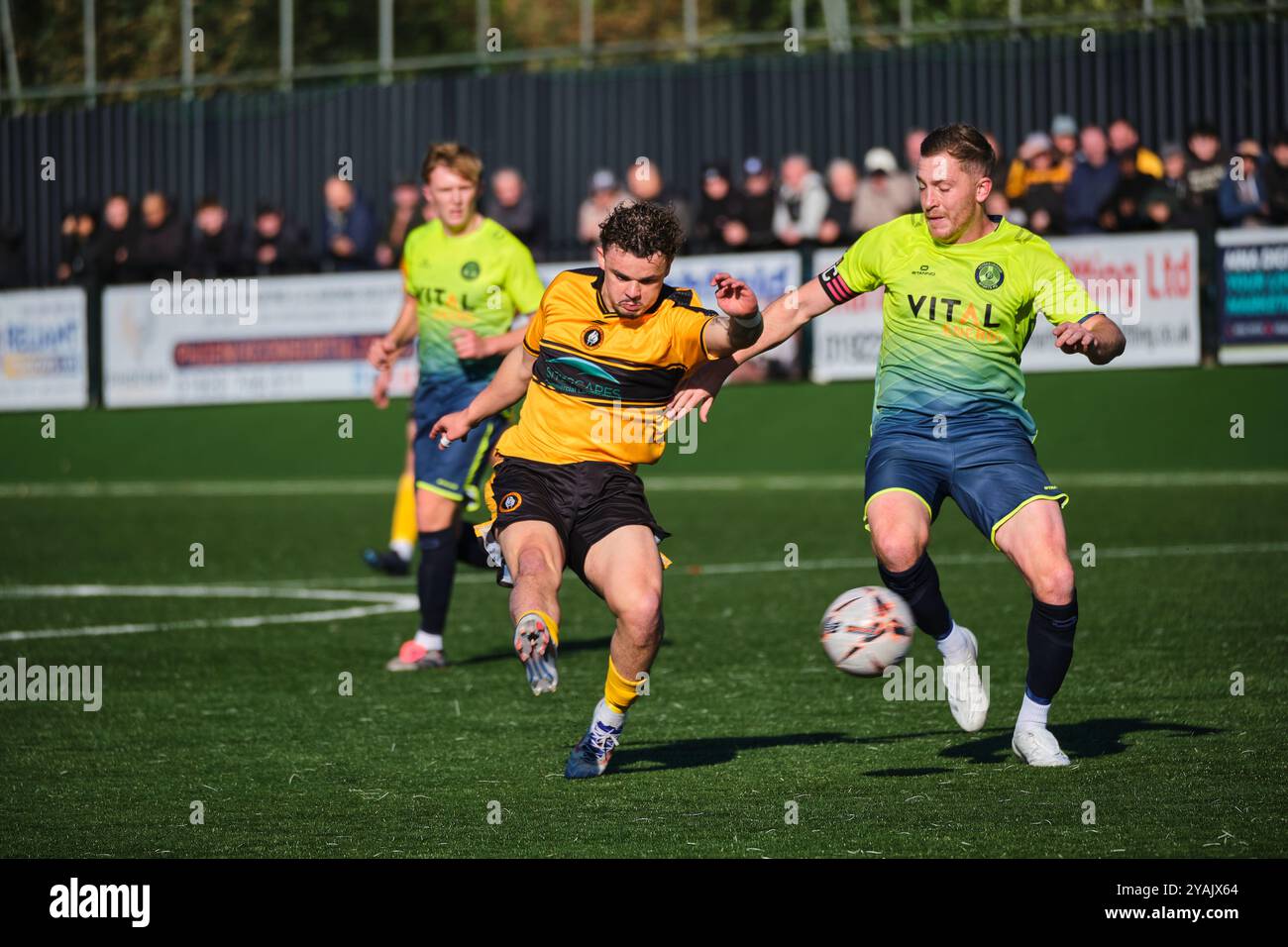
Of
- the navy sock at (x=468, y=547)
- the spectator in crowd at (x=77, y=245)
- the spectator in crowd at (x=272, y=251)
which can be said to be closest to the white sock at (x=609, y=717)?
the navy sock at (x=468, y=547)

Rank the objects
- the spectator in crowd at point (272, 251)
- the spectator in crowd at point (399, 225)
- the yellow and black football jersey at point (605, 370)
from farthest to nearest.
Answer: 1. the spectator in crowd at point (272, 251)
2. the spectator in crowd at point (399, 225)
3. the yellow and black football jersey at point (605, 370)

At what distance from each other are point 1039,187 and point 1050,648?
1258 centimetres

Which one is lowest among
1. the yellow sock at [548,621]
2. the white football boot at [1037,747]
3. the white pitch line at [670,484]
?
the white football boot at [1037,747]

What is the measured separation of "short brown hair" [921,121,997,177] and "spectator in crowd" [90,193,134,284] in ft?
55.4

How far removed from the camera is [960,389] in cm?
749

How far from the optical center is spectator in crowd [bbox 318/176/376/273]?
71.8ft

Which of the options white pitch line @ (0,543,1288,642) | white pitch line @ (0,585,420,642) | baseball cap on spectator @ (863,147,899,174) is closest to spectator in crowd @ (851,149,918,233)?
baseball cap on spectator @ (863,147,899,174)

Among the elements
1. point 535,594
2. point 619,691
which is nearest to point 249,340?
point 619,691

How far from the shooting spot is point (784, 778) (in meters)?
7.09

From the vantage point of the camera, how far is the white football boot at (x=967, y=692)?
7684 millimetres

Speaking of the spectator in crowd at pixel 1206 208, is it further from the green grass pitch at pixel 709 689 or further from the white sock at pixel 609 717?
the white sock at pixel 609 717

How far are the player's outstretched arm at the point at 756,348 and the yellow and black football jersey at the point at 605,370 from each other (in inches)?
2.6

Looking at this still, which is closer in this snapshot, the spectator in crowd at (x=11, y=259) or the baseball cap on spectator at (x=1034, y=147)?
the baseball cap on spectator at (x=1034, y=147)

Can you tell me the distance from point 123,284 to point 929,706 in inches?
619
